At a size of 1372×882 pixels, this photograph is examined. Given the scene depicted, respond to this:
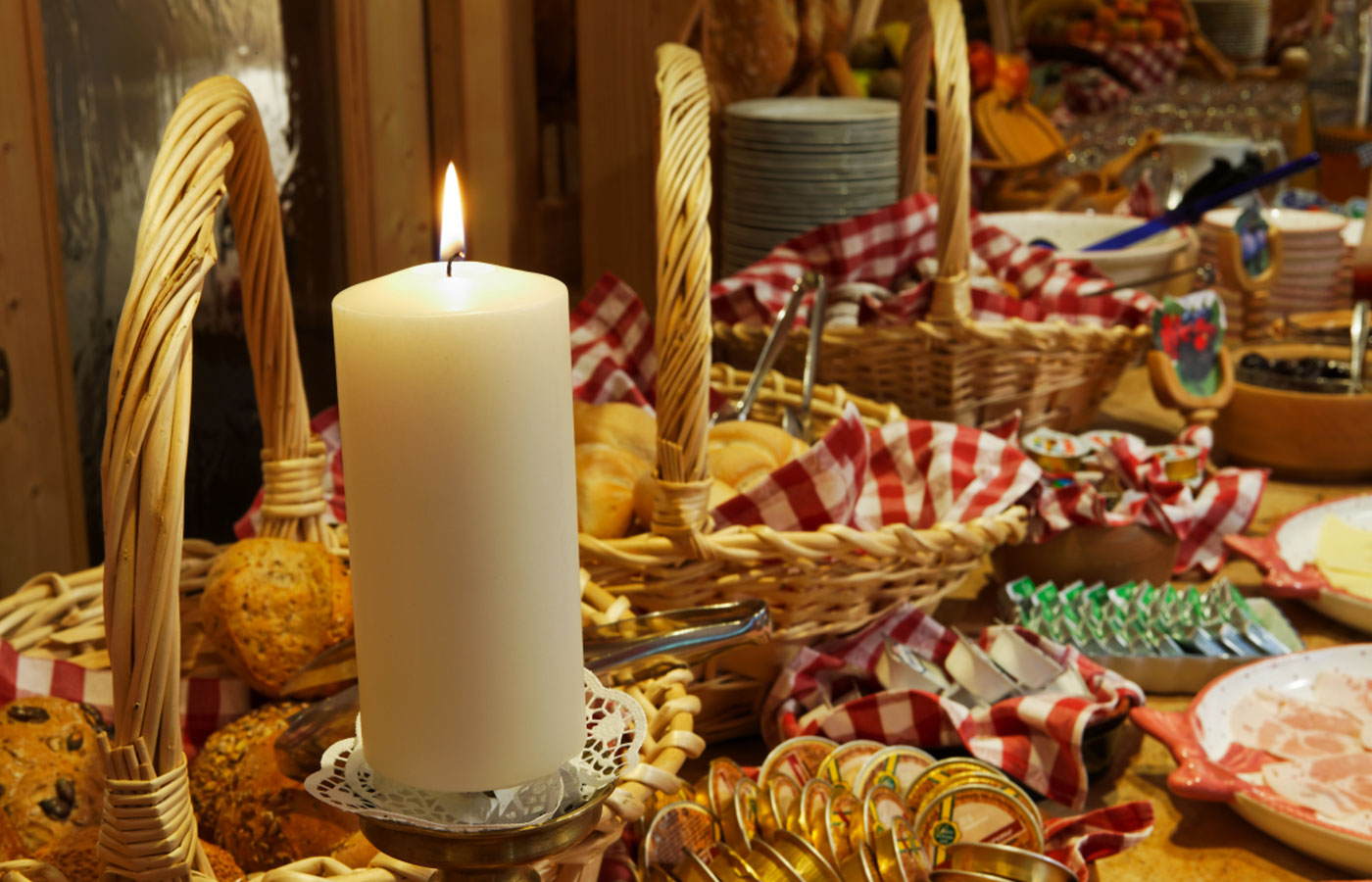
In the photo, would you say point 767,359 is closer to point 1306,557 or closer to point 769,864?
point 1306,557

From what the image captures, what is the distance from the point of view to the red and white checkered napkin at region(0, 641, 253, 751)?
Answer: 0.65 meters

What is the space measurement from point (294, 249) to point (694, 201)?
0.78 metres

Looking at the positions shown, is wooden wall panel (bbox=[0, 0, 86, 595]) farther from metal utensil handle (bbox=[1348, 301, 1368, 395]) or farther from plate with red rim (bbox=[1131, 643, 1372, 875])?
metal utensil handle (bbox=[1348, 301, 1368, 395])

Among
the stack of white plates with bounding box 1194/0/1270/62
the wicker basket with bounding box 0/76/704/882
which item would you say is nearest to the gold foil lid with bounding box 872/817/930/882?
the wicker basket with bounding box 0/76/704/882

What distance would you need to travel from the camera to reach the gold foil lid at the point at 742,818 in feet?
1.93

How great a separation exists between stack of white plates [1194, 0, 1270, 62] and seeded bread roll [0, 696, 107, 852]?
15.0ft

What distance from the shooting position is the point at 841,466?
31.1 inches

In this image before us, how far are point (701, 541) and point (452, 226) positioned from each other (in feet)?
1.29

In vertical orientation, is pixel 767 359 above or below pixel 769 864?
above

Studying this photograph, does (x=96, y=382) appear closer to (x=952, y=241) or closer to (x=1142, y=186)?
(x=952, y=241)

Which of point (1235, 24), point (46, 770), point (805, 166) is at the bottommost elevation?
point (46, 770)

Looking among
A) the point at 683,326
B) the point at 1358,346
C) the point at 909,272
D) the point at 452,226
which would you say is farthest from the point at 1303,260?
the point at 452,226

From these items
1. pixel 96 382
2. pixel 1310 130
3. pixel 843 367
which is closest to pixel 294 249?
pixel 96 382

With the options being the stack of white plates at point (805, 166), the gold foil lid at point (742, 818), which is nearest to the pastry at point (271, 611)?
the gold foil lid at point (742, 818)
